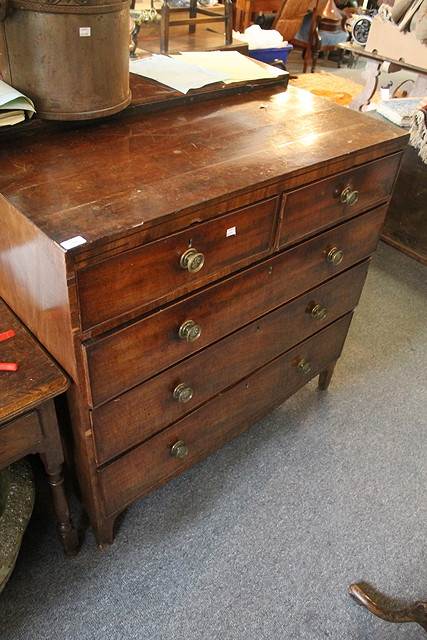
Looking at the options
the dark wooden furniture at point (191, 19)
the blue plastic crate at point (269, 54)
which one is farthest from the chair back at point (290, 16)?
the dark wooden furniture at point (191, 19)

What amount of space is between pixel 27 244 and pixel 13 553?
680 millimetres

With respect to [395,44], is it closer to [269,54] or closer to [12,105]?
[269,54]

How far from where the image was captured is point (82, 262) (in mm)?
769

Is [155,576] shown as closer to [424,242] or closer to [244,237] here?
[244,237]

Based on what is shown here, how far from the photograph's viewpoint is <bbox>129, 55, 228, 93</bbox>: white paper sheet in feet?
4.17

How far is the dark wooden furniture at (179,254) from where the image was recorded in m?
0.84

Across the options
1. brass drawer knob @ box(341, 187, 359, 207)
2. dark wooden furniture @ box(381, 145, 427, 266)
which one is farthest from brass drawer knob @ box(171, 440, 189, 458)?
dark wooden furniture @ box(381, 145, 427, 266)

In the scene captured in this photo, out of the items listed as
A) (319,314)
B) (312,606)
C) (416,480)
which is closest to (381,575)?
(312,606)

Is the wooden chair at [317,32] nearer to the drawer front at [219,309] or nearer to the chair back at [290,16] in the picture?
the chair back at [290,16]

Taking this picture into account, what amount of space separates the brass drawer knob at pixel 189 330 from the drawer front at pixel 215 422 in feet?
0.88

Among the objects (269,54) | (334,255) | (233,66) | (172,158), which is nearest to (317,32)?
(269,54)

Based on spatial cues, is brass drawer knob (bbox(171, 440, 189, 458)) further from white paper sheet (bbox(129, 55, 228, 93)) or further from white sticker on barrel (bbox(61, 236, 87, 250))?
white paper sheet (bbox(129, 55, 228, 93))

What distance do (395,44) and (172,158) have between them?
73.7 inches

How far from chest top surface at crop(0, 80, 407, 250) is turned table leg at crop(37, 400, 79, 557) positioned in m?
0.37
